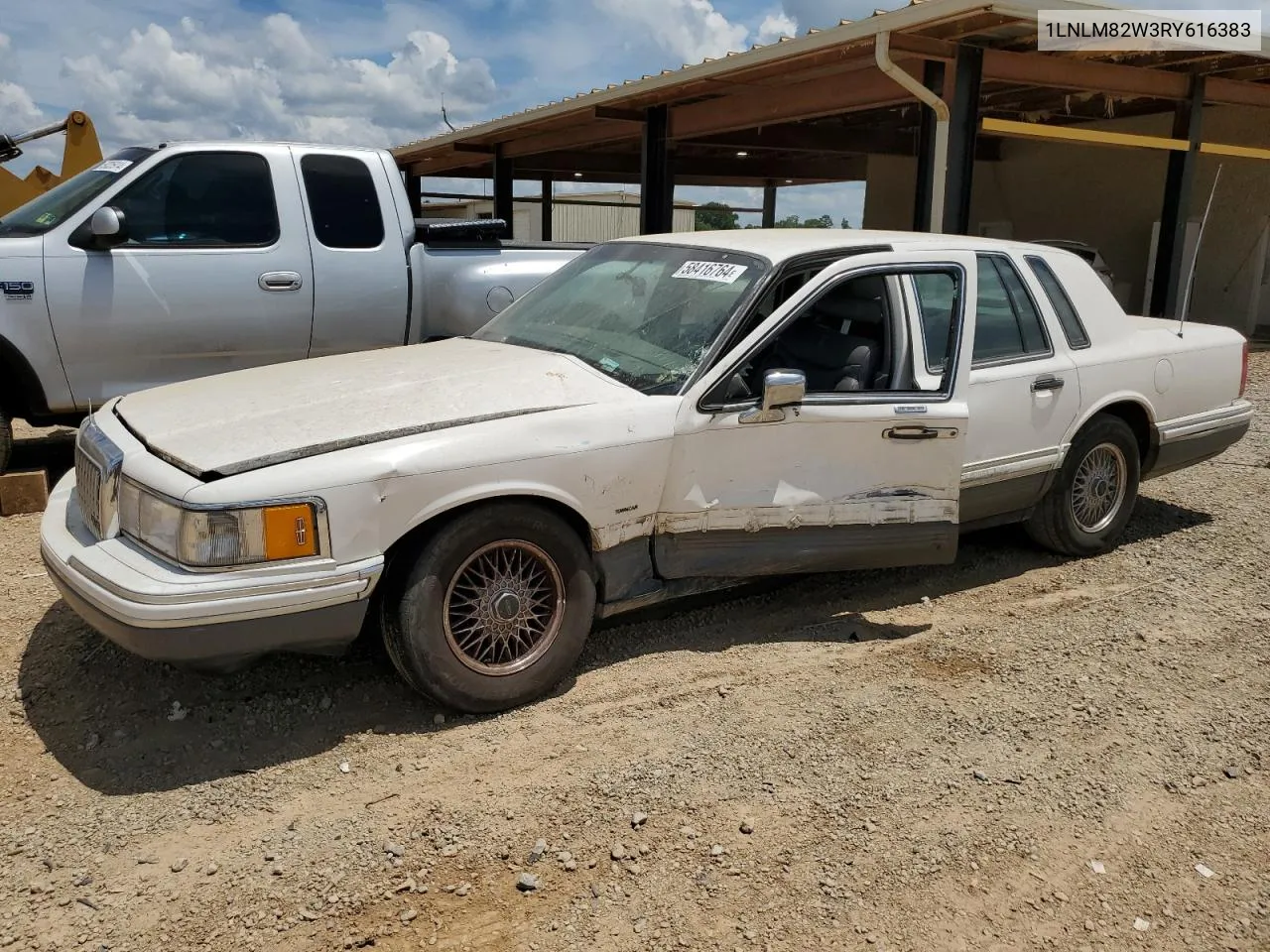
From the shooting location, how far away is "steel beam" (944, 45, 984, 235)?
9.44 meters

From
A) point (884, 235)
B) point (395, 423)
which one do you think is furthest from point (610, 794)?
point (884, 235)

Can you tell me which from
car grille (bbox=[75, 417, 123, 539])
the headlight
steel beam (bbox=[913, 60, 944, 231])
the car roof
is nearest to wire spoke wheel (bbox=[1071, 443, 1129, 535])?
the car roof

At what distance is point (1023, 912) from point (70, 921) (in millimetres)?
2498

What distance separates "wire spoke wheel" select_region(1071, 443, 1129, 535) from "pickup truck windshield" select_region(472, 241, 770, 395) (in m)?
2.40

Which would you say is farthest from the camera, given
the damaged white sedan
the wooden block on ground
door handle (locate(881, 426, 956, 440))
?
the wooden block on ground

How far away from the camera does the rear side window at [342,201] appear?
262 inches

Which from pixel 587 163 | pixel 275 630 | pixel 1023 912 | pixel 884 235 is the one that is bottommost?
pixel 1023 912

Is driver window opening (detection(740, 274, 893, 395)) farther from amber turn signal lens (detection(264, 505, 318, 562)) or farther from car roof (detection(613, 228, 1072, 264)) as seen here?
amber turn signal lens (detection(264, 505, 318, 562))

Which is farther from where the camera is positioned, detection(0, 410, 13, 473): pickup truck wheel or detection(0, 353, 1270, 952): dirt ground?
detection(0, 410, 13, 473): pickup truck wheel

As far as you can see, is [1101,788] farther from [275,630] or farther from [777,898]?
[275,630]

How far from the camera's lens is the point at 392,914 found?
2.69 meters

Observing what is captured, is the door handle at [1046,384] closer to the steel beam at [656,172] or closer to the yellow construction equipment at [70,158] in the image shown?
the steel beam at [656,172]

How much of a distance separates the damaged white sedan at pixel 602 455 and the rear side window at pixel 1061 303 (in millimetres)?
19

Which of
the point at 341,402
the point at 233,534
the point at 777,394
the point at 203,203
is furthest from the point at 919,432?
the point at 203,203
